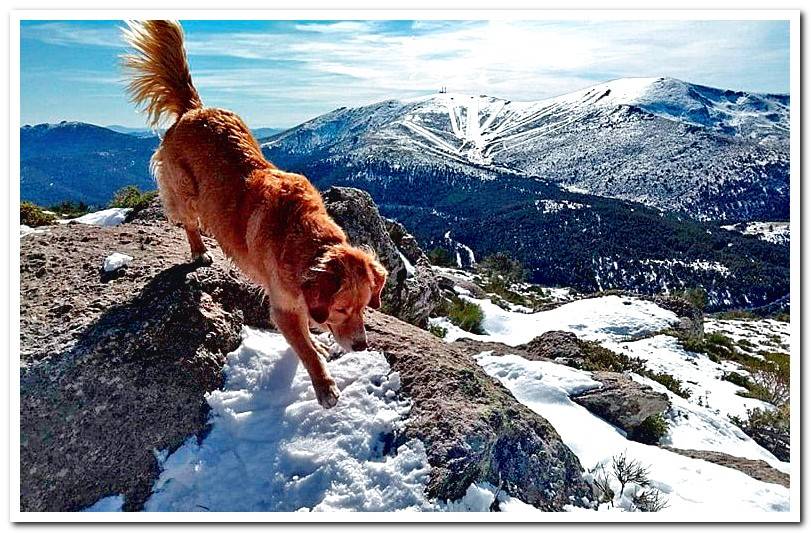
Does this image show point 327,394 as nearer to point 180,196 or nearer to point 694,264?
point 180,196

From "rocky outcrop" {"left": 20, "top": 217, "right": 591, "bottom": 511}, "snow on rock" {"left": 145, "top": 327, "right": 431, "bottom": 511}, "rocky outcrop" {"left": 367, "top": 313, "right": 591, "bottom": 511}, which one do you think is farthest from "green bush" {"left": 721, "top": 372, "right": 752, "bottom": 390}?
"snow on rock" {"left": 145, "top": 327, "right": 431, "bottom": 511}

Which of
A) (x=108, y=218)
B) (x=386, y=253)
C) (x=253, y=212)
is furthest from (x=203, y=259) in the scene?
(x=108, y=218)

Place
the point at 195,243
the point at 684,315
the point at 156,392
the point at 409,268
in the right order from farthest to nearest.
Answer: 1. the point at 684,315
2. the point at 409,268
3. the point at 195,243
4. the point at 156,392

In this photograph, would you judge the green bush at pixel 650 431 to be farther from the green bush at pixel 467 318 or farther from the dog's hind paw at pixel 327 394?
the green bush at pixel 467 318

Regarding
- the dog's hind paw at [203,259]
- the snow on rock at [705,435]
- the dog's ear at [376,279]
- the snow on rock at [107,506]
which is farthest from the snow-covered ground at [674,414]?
the dog's hind paw at [203,259]

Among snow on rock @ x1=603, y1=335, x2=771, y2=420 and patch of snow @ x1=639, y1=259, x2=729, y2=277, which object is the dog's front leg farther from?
patch of snow @ x1=639, y1=259, x2=729, y2=277
